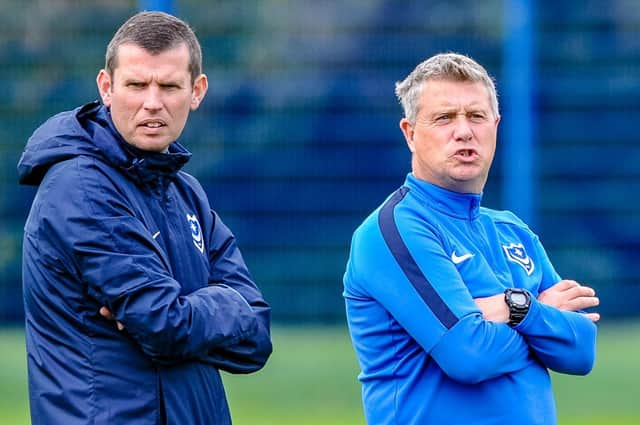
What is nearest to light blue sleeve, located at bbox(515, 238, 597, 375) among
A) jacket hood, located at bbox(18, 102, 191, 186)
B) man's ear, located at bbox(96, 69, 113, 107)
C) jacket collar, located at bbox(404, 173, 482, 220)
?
jacket collar, located at bbox(404, 173, 482, 220)

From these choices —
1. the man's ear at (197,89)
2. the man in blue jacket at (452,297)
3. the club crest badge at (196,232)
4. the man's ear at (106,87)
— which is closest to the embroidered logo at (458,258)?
the man in blue jacket at (452,297)

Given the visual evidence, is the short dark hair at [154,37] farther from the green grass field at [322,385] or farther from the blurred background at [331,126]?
the blurred background at [331,126]

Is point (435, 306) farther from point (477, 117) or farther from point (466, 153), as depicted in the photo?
point (477, 117)

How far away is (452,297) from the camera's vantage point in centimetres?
370

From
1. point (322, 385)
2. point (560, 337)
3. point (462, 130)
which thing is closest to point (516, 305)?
point (560, 337)

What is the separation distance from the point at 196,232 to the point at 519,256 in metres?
0.96

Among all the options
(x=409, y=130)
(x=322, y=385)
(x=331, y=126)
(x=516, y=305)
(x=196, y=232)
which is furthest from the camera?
(x=331, y=126)

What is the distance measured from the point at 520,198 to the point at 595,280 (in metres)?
0.71

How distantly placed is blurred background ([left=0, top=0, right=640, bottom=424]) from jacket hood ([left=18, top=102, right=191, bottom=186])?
15.5ft

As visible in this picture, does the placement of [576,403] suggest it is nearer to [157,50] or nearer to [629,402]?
[629,402]

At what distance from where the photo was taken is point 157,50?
378cm

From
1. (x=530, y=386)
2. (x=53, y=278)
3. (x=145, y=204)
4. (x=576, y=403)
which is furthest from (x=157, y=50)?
(x=576, y=403)

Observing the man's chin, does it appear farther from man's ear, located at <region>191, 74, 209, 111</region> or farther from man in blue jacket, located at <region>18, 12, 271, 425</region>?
man's ear, located at <region>191, 74, 209, 111</region>

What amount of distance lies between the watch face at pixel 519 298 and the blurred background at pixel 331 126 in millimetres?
4777
